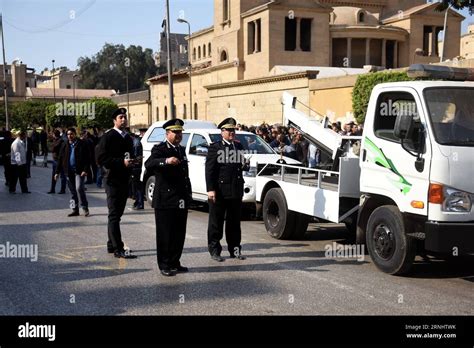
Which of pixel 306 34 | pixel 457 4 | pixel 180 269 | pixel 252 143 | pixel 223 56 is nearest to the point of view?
pixel 180 269

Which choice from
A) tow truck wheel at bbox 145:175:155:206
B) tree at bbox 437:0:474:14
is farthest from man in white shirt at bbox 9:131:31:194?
tree at bbox 437:0:474:14

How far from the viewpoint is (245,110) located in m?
48.1

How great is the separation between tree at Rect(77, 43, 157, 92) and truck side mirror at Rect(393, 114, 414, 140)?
134 m

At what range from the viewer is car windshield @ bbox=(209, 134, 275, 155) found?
13.1 metres

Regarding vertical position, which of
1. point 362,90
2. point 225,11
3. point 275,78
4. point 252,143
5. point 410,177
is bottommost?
point 410,177

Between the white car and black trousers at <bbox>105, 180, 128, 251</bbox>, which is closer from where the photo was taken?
black trousers at <bbox>105, 180, 128, 251</bbox>

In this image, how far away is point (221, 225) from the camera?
8.59 meters

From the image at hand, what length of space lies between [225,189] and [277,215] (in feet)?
6.66

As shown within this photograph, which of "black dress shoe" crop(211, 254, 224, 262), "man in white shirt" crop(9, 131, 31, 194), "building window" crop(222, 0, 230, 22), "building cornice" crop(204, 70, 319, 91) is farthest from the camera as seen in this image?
"building window" crop(222, 0, 230, 22)

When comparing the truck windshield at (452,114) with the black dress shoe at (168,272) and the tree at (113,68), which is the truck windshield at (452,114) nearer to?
the black dress shoe at (168,272)

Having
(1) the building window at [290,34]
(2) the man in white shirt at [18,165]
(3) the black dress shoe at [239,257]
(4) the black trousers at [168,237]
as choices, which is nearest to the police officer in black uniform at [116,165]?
(4) the black trousers at [168,237]

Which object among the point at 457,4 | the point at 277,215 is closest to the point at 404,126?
the point at 277,215

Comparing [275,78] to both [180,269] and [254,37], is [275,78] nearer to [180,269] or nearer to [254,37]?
[254,37]

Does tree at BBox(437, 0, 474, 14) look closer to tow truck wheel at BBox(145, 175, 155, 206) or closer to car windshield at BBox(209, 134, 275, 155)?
car windshield at BBox(209, 134, 275, 155)
